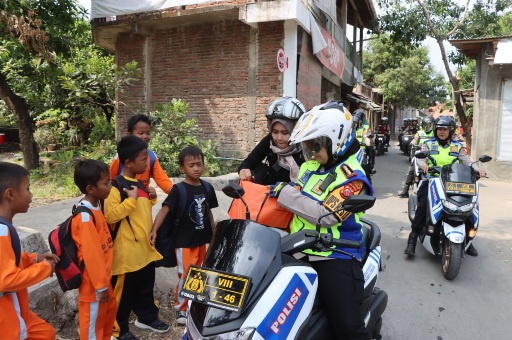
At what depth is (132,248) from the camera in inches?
116

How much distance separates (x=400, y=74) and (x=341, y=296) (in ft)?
97.0

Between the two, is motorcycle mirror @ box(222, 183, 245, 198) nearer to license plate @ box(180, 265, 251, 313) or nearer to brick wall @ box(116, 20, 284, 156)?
license plate @ box(180, 265, 251, 313)

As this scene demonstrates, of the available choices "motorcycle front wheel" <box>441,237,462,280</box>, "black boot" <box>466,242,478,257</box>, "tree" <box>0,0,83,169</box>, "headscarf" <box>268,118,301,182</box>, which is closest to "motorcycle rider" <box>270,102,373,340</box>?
"headscarf" <box>268,118,301,182</box>

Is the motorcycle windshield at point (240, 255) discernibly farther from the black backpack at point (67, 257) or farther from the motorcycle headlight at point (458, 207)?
the motorcycle headlight at point (458, 207)

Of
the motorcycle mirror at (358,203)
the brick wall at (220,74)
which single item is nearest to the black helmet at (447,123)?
the motorcycle mirror at (358,203)

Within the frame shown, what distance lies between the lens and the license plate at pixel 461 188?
4.48m

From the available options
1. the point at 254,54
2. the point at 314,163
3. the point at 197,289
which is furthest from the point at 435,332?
the point at 254,54

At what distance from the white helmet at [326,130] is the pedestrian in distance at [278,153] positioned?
69 cm

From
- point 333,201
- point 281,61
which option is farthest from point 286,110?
point 281,61

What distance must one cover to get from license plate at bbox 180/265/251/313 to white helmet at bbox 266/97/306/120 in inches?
64.4

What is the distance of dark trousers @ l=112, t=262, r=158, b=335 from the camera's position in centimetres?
300

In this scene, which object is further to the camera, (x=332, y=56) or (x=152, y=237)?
(x=332, y=56)

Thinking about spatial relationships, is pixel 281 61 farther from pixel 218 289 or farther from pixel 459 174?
pixel 218 289

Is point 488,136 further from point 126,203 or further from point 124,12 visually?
point 126,203
